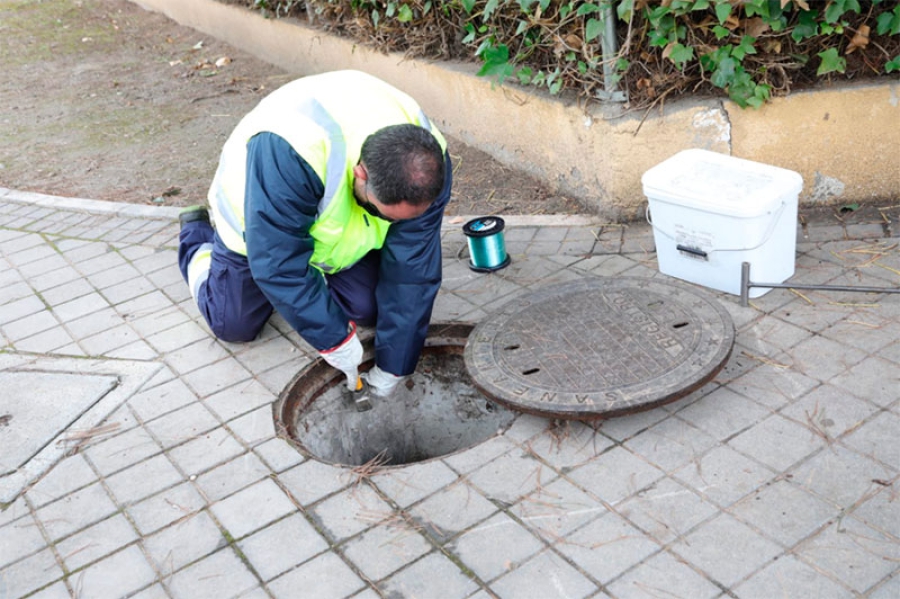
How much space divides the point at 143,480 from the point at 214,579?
2.08 feet

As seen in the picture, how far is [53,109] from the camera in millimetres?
7867

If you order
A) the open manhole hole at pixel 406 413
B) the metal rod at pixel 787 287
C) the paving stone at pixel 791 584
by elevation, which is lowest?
the open manhole hole at pixel 406 413

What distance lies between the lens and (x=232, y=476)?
3008 millimetres

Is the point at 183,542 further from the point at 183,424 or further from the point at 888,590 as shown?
the point at 888,590

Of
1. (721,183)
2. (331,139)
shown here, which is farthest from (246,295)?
(721,183)

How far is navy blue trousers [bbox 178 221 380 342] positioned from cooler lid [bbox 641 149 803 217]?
1.32 m

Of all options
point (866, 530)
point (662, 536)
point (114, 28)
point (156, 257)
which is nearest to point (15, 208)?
point (156, 257)

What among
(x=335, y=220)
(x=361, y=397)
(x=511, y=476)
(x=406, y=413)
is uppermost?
(x=335, y=220)

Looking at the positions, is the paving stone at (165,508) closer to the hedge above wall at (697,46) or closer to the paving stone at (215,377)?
the paving stone at (215,377)

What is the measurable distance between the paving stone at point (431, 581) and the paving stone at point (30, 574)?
108cm

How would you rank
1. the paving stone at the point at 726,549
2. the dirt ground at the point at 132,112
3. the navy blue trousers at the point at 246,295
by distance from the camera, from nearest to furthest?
1. the paving stone at the point at 726,549
2. the navy blue trousers at the point at 246,295
3. the dirt ground at the point at 132,112

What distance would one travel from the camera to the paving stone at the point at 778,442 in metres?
2.75

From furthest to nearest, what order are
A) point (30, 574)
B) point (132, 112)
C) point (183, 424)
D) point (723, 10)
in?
point (132, 112)
point (723, 10)
point (183, 424)
point (30, 574)

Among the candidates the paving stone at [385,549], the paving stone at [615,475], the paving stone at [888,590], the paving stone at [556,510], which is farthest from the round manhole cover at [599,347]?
the paving stone at [888,590]
